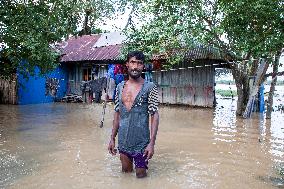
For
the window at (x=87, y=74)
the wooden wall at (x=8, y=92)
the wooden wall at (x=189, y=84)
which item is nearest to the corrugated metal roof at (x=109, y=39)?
the window at (x=87, y=74)

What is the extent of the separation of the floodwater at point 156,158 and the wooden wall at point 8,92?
26.1 ft

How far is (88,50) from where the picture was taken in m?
22.5

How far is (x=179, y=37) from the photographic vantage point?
44.7ft

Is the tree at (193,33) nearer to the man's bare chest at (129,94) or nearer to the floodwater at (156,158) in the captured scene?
the floodwater at (156,158)

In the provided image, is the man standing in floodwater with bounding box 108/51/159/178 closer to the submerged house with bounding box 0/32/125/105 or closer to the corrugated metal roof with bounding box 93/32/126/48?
the submerged house with bounding box 0/32/125/105

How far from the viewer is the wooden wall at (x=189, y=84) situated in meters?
17.9

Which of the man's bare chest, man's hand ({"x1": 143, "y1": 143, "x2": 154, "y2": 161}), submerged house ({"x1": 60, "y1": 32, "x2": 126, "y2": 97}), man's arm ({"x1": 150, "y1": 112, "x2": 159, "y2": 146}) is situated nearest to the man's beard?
the man's bare chest

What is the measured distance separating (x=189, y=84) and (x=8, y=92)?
31.2ft

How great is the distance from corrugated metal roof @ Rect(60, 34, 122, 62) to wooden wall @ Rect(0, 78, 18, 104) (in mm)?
3195

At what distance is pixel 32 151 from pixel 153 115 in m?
3.17

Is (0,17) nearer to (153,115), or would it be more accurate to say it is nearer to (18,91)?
(153,115)

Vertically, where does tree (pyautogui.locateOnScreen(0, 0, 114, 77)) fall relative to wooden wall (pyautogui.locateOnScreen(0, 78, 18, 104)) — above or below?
above

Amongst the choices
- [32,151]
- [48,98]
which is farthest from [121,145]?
[48,98]

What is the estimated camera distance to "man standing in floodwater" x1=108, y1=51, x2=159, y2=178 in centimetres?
488
